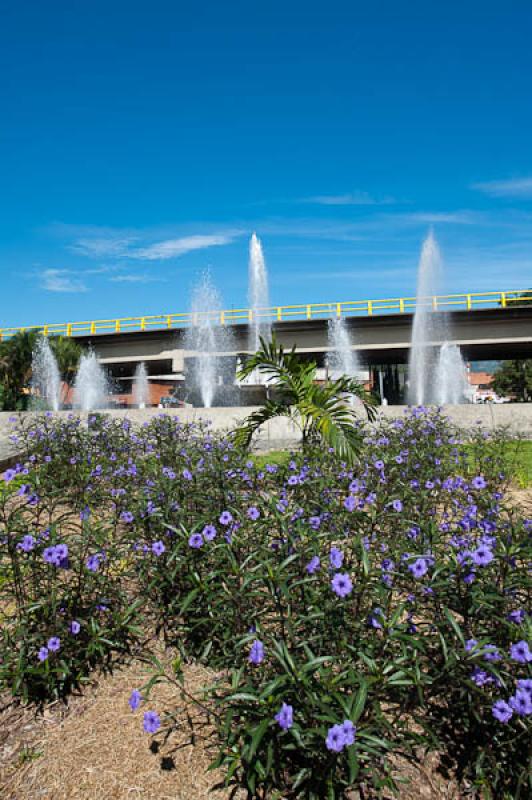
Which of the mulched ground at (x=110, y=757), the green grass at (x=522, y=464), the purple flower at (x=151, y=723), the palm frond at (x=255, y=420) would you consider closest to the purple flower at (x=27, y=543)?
the mulched ground at (x=110, y=757)

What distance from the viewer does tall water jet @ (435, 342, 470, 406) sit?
28.1 meters

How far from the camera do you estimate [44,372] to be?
106 ft

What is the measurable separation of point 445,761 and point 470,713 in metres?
0.24

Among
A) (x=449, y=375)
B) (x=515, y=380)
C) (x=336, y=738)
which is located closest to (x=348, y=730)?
(x=336, y=738)

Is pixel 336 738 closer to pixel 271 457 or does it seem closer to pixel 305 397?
pixel 305 397

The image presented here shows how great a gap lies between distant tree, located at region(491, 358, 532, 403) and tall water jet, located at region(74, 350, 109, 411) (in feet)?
112

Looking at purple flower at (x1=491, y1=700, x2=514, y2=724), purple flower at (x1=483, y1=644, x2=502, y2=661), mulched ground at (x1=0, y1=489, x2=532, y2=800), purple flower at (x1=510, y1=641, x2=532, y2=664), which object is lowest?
mulched ground at (x1=0, y1=489, x2=532, y2=800)

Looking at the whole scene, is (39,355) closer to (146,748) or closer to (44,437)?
(44,437)

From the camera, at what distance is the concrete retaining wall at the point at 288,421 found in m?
10.7

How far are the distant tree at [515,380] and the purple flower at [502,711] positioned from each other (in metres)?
49.7

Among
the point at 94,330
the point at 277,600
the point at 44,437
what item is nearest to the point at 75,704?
the point at 277,600

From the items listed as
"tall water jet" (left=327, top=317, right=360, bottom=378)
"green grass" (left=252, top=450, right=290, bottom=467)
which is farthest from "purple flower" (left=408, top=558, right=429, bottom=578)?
"tall water jet" (left=327, top=317, right=360, bottom=378)

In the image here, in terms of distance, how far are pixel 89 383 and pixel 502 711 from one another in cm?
3519

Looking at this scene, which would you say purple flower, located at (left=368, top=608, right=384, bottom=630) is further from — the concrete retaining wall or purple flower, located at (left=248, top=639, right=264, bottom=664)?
the concrete retaining wall
